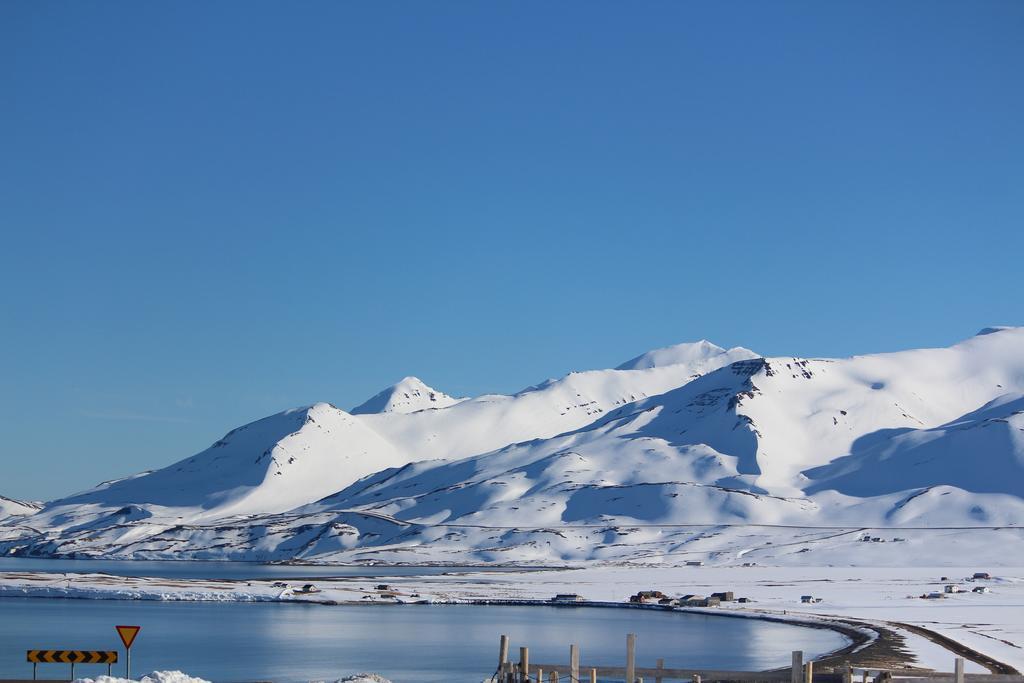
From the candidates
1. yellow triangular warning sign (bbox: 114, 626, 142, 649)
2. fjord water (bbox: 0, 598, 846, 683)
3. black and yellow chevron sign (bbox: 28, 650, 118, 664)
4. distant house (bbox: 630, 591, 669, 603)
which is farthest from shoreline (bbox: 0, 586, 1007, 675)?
black and yellow chevron sign (bbox: 28, 650, 118, 664)

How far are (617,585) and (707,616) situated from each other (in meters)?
50.3

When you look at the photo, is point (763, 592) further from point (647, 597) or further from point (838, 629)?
point (838, 629)

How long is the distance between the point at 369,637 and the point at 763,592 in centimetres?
6531

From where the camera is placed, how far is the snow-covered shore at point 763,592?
87.6 meters

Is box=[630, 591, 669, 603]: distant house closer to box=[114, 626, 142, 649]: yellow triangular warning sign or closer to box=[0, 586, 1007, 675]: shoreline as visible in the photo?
box=[0, 586, 1007, 675]: shoreline

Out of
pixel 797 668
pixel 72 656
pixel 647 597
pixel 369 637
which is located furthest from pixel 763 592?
pixel 72 656

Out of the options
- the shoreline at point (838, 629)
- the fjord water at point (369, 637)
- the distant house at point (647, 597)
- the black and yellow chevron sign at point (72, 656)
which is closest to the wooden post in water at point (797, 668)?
the shoreline at point (838, 629)

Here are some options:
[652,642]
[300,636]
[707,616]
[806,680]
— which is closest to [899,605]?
[707,616]

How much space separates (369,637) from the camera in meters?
88.5

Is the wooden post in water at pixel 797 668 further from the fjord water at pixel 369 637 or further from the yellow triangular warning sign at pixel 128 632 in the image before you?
the fjord water at pixel 369 637

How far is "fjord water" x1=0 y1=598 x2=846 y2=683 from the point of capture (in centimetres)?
6825

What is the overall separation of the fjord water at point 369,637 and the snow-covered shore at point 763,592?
6.38 metres

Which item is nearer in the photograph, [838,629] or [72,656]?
[72,656]

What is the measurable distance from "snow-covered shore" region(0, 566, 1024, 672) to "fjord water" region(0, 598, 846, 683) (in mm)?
6376
